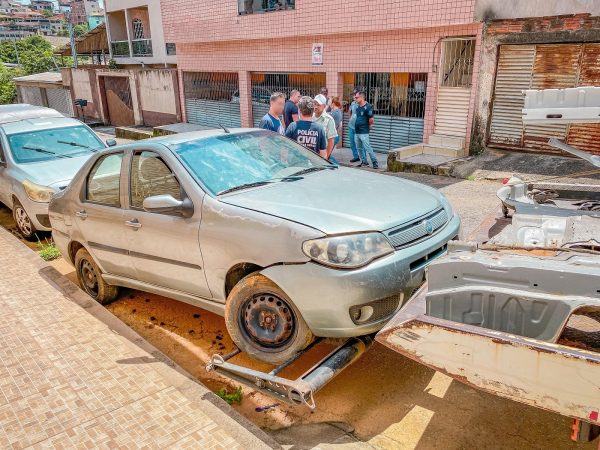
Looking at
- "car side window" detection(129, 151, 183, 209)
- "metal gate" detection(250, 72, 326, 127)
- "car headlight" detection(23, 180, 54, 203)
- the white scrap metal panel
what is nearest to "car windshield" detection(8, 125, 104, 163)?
"car headlight" detection(23, 180, 54, 203)

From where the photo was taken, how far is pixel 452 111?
1052 cm

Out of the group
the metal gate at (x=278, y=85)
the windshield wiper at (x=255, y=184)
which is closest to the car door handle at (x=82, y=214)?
the windshield wiper at (x=255, y=184)

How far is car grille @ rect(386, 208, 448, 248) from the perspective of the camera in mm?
3117

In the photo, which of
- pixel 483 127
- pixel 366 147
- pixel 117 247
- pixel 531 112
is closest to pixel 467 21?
pixel 483 127

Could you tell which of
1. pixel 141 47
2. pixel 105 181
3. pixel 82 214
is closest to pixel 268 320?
pixel 105 181

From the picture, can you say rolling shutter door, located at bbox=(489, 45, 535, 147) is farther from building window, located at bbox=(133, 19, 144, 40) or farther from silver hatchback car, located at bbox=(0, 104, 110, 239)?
building window, located at bbox=(133, 19, 144, 40)

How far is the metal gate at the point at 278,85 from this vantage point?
13609 mm

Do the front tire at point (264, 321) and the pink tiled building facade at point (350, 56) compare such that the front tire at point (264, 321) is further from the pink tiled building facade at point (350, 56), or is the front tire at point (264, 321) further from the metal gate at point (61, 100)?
the metal gate at point (61, 100)

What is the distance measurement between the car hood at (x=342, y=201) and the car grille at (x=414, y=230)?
0.04 m

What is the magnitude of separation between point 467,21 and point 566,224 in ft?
25.3

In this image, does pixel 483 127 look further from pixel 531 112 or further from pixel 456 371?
pixel 456 371

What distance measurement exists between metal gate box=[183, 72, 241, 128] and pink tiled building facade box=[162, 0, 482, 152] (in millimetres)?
56

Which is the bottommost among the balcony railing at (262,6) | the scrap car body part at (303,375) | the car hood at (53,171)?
the scrap car body part at (303,375)

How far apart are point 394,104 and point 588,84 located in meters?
4.40
